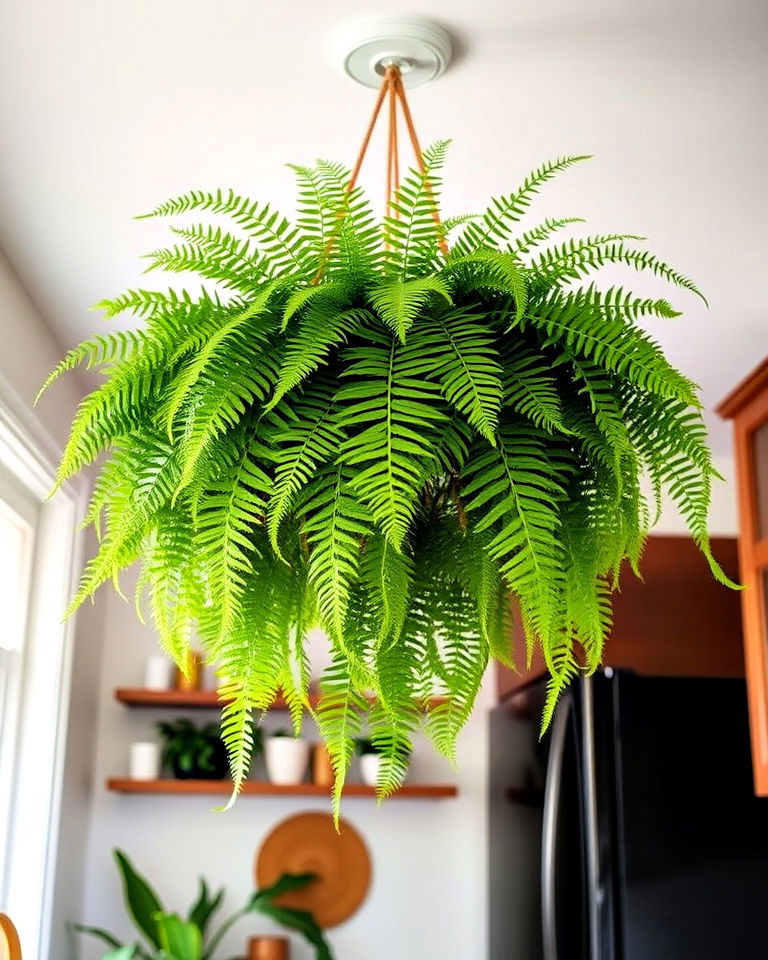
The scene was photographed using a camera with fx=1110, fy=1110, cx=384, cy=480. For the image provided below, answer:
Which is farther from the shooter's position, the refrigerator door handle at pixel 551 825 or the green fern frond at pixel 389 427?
the refrigerator door handle at pixel 551 825

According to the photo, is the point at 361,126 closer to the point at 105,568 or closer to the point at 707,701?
the point at 105,568

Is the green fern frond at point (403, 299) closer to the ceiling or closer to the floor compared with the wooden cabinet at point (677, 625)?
closer to the floor

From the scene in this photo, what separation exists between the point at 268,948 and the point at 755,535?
1.67 m

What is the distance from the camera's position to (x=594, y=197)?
6.70 feet

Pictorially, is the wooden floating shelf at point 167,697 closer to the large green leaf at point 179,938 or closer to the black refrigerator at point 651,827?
the large green leaf at point 179,938

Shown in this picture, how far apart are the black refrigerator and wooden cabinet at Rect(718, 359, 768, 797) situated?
3.5 inches

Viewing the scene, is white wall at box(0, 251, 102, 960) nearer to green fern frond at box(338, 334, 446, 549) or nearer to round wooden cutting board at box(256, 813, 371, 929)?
round wooden cutting board at box(256, 813, 371, 929)

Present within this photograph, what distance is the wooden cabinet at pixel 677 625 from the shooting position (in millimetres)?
2842

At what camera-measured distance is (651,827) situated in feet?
7.40

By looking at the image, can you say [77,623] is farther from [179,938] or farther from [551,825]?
[551,825]

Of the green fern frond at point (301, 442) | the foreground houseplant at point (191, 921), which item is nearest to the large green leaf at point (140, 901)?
the foreground houseplant at point (191, 921)

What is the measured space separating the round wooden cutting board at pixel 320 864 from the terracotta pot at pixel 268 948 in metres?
0.16

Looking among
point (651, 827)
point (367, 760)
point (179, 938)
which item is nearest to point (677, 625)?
point (651, 827)

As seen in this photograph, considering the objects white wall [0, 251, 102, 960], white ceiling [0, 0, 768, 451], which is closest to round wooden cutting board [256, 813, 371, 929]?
white wall [0, 251, 102, 960]
